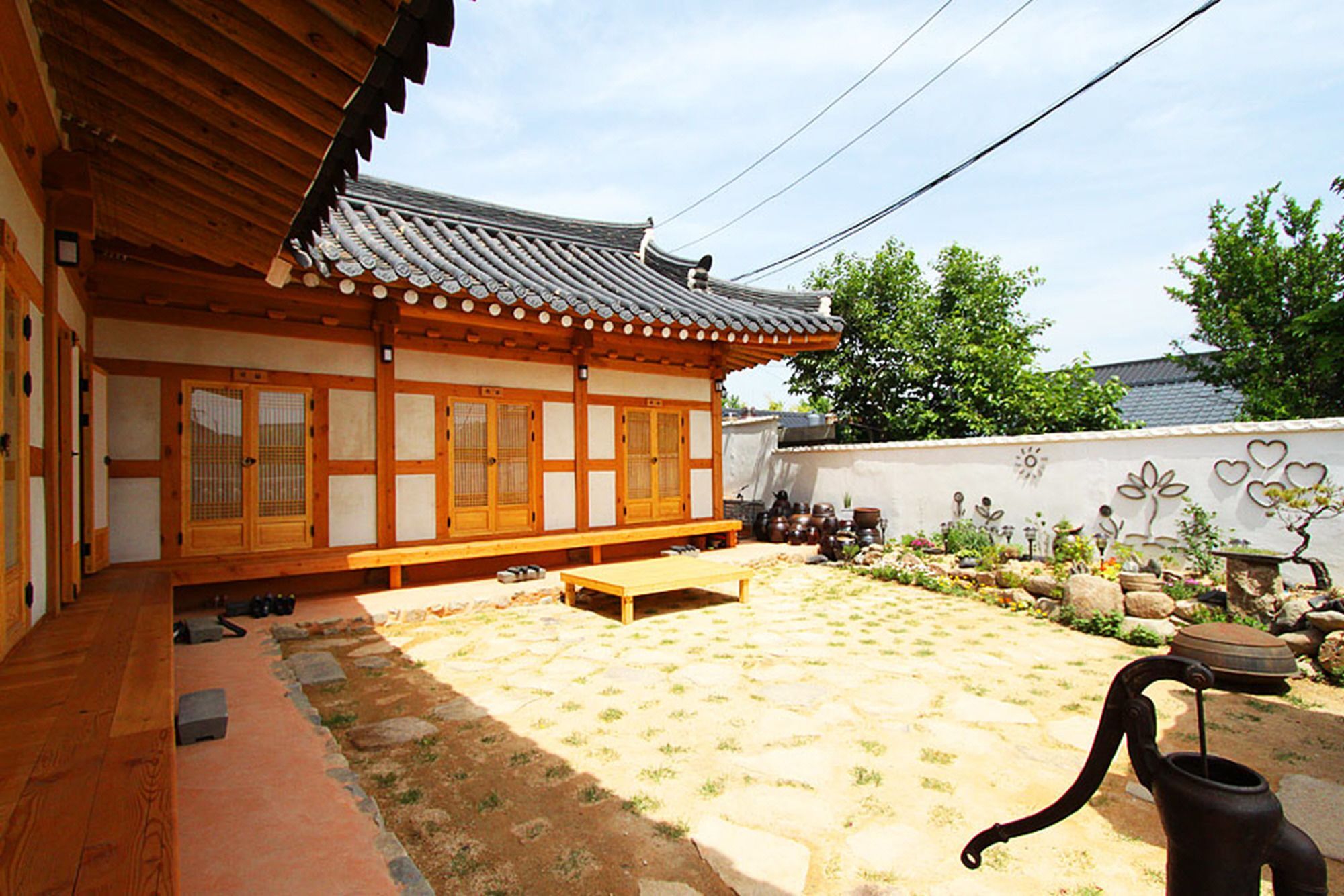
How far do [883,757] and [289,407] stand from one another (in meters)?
5.68

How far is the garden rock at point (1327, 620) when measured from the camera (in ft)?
Answer: 14.4

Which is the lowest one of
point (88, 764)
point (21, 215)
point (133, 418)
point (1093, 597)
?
point (1093, 597)

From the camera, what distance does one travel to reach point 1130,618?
216 inches

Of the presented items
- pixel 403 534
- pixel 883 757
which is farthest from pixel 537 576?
pixel 883 757

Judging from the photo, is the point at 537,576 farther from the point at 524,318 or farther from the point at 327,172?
the point at 327,172

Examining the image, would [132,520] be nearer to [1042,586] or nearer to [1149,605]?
[1042,586]

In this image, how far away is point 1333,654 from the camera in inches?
169

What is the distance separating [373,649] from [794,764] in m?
3.36

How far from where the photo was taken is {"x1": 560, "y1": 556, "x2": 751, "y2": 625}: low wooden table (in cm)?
575

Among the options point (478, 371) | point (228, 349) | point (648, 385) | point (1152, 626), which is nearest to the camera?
point (1152, 626)

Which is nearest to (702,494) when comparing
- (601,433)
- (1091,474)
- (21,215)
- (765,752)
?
(601,433)

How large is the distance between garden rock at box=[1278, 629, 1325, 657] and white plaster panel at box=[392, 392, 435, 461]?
723 cm

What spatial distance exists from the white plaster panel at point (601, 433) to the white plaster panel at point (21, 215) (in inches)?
207

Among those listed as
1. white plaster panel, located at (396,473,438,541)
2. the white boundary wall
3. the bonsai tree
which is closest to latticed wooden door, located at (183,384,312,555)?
white plaster panel, located at (396,473,438,541)
